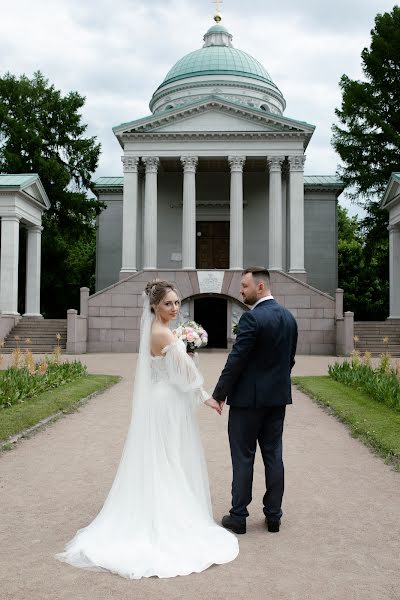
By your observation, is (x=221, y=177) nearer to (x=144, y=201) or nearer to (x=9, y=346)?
(x=144, y=201)

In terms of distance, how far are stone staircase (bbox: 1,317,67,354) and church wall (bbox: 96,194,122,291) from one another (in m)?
12.0

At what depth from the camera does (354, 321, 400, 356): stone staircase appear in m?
32.2

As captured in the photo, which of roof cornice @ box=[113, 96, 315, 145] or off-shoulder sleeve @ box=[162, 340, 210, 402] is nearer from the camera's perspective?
off-shoulder sleeve @ box=[162, 340, 210, 402]

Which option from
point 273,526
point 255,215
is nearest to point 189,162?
point 255,215

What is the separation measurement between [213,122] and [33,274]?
15.0 m

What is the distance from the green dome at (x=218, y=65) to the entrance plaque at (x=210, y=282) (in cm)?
2395

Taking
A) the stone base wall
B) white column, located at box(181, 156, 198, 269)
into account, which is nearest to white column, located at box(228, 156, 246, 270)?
white column, located at box(181, 156, 198, 269)

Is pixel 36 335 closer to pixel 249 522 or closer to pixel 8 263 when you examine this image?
pixel 8 263

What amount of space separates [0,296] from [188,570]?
34781 millimetres

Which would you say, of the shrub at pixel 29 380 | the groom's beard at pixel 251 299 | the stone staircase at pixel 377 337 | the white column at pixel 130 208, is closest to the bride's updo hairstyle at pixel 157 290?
the groom's beard at pixel 251 299

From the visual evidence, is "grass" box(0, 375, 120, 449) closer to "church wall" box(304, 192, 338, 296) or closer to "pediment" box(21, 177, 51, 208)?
"pediment" box(21, 177, 51, 208)

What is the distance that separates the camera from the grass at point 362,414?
9695mm

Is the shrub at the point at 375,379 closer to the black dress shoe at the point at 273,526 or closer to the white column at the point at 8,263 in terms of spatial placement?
the black dress shoe at the point at 273,526

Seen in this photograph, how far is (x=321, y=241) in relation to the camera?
48.9m
